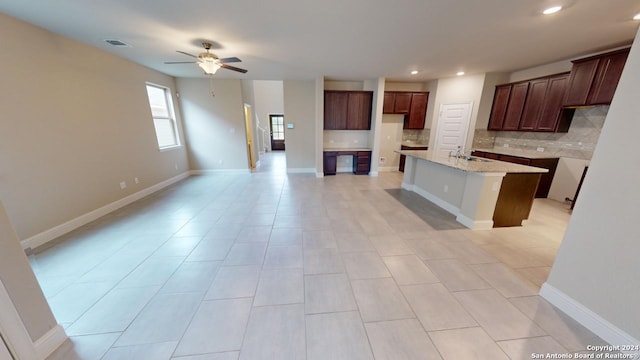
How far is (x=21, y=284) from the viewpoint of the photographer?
121 centimetres

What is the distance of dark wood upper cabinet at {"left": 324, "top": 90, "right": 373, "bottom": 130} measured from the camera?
574 centimetres

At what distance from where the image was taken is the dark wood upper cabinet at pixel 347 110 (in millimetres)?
5742

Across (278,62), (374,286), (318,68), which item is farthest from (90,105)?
(374,286)

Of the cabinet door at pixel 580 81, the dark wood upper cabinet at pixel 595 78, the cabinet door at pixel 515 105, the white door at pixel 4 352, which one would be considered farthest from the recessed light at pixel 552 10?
the white door at pixel 4 352

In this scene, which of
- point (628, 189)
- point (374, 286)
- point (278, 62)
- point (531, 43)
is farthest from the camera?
point (278, 62)

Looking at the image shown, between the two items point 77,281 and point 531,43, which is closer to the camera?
point 77,281

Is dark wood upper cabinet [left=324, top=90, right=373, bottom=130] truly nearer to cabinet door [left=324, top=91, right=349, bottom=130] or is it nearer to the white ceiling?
cabinet door [left=324, top=91, right=349, bottom=130]

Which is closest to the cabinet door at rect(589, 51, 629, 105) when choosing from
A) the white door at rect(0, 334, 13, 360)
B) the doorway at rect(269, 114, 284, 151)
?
the white door at rect(0, 334, 13, 360)

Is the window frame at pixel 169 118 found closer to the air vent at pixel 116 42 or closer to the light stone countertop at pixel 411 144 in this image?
the air vent at pixel 116 42

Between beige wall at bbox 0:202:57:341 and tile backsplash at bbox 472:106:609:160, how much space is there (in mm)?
6838

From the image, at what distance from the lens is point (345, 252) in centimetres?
242

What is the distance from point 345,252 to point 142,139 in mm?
4710

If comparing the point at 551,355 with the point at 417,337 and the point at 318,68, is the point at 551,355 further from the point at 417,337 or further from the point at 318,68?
the point at 318,68

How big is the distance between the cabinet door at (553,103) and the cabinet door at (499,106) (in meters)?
0.75
